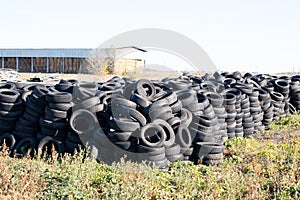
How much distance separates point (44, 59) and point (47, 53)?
103 cm

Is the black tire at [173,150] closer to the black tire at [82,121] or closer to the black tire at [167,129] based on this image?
the black tire at [167,129]

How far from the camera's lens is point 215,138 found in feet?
30.4

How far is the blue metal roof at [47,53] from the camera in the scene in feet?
168

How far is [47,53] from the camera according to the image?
52250 millimetres

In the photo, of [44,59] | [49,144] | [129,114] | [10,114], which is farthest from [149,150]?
[44,59]

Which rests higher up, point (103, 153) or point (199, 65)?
point (199, 65)

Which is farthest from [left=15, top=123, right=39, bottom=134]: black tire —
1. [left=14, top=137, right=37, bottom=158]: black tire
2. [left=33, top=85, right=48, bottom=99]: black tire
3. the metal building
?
the metal building

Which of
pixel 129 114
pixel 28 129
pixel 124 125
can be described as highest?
pixel 129 114

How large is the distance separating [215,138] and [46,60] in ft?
153

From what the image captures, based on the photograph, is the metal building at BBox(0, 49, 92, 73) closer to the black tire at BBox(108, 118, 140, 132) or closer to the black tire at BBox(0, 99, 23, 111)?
the black tire at BBox(0, 99, 23, 111)

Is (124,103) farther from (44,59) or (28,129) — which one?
(44,59)

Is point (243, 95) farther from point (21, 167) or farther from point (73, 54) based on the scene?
point (73, 54)

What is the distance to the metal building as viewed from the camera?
51281 mm

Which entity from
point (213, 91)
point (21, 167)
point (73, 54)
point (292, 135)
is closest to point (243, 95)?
point (213, 91)
